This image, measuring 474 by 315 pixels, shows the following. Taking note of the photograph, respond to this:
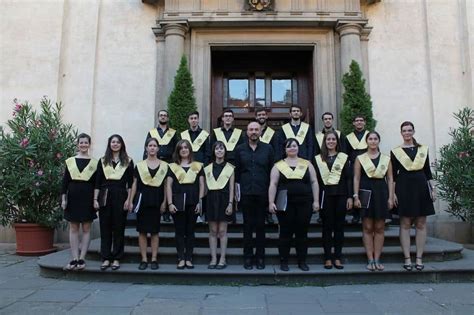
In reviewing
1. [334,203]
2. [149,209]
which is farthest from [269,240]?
[149,209]

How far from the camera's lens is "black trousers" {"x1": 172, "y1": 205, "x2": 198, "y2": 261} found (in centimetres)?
590

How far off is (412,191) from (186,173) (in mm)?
3158

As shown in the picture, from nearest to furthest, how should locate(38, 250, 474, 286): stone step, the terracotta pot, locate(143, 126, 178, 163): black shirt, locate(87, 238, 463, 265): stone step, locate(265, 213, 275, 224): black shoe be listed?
locate(38, 250, 474, 286): stone step
locate(87, 238, 463, 265): stone step
locate(265, 213, 275, 224): black shoe
locate(143, 126, 178, 163): black shirt
the terracotta pot

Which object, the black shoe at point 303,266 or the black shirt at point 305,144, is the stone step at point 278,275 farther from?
the black shirt at point 305,144

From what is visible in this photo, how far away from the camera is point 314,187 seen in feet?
19.3

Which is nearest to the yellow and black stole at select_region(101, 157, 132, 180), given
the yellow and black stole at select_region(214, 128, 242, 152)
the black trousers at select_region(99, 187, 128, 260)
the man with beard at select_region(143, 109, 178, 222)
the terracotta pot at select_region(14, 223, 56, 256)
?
the black trousers at select_region(99, 187, 128, 260)

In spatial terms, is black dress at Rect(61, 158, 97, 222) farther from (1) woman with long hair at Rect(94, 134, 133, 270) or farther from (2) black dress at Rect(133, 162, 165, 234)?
(2) black dress at Rect(133, 162, 165, 234)

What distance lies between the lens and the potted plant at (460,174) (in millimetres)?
7953

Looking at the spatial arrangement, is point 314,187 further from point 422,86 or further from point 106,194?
point 422,86

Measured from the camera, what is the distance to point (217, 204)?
5.93m

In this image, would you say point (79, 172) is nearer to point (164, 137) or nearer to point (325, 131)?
point (164, 137)

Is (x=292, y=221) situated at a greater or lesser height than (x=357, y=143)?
lesser

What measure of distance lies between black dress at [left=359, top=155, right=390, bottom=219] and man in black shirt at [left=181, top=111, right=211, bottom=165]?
2.74 m

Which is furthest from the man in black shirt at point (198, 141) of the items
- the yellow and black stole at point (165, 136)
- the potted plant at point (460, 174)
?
the potted plant at point (460, 174)
